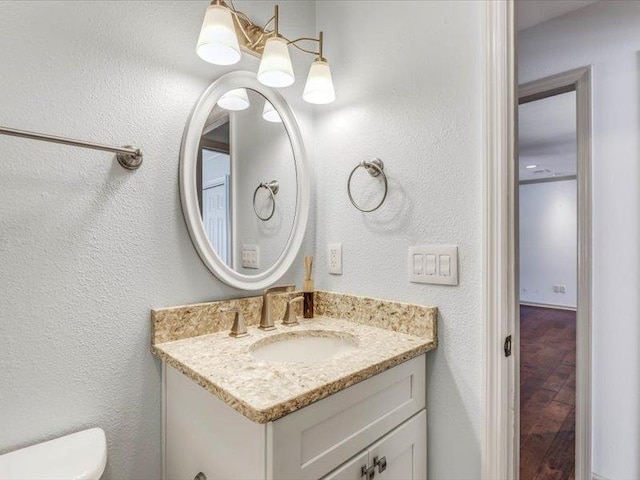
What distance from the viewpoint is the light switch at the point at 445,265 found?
1027mm

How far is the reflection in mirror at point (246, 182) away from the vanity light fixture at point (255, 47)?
15 cm

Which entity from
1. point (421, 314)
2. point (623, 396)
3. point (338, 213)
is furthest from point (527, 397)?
point (338, 213)

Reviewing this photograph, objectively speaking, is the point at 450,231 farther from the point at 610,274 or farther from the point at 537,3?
the point at 537,3

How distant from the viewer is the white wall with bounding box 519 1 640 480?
150 cm

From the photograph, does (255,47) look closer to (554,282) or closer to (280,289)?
(280,289)

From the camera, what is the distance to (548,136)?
12.0ft

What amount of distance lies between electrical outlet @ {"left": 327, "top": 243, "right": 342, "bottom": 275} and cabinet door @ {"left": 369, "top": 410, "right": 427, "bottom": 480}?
56 centimetres

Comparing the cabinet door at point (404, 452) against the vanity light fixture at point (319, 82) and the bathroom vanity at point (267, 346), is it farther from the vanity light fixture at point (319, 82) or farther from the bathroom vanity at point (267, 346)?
the vanity light fixture at point (319, 82)

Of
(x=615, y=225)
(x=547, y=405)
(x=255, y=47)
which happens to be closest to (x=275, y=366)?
(x=255, y=47)

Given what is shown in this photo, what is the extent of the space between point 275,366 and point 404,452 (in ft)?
1.54

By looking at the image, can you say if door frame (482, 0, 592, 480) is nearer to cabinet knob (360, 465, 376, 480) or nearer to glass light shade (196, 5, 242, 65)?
cabinet knob (360, 465, 376, 480)

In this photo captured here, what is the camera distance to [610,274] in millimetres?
1553

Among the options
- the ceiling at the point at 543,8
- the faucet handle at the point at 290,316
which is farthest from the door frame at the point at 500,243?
the ceiling at the point at 543,8

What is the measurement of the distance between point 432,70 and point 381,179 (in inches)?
14.6
